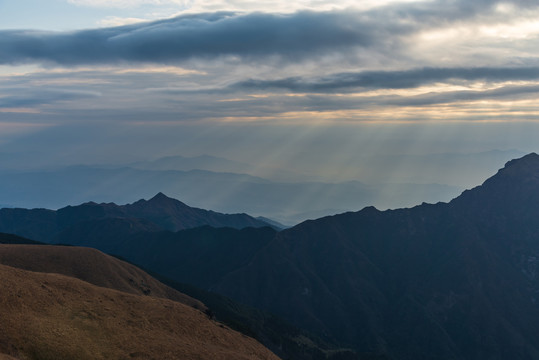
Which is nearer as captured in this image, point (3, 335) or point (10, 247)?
point (3, 335)

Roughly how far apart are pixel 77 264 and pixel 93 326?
64714 mm

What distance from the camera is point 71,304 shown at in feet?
269

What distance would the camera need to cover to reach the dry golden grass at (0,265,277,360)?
65581mm

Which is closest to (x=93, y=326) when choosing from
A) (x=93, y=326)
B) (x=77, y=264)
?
(x=93, y=326)

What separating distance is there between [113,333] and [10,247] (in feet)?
249

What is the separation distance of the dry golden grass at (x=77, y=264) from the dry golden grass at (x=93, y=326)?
3758cm

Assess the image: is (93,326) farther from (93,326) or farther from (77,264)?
(77,264)

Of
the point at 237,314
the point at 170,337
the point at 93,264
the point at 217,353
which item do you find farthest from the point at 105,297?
the point at 237,314

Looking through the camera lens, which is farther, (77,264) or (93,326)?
(77,264)

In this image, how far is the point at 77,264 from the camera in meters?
136

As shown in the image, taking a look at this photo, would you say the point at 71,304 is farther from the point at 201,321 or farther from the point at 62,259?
the point at 62,259

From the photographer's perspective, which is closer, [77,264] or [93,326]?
[93,326]

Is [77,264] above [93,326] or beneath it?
beneath

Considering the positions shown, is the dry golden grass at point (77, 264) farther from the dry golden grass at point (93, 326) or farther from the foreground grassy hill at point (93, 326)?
the dry golden grass at point (93, 326)
